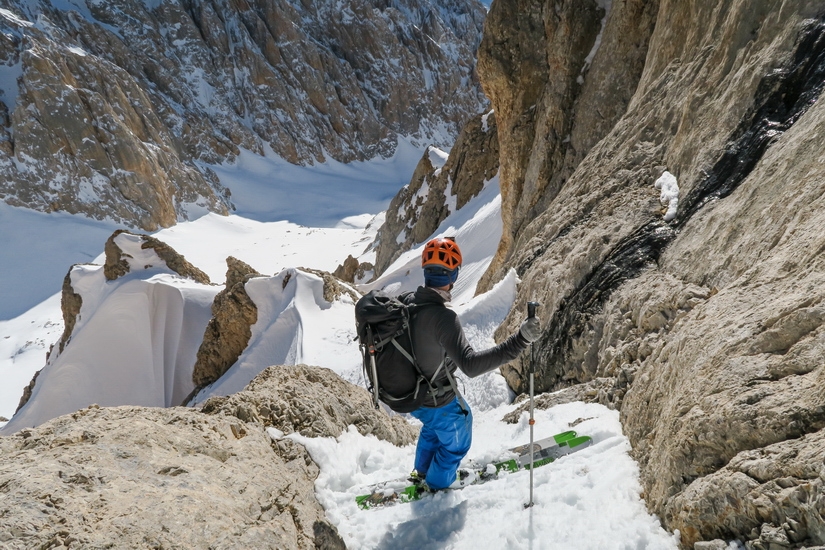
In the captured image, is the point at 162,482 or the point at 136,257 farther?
the point at 136,257

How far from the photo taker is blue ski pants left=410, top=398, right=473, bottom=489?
3879 millimetres

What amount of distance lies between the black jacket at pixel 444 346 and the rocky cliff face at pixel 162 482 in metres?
1.24

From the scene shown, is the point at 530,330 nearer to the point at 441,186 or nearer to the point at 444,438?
the point at 444,438

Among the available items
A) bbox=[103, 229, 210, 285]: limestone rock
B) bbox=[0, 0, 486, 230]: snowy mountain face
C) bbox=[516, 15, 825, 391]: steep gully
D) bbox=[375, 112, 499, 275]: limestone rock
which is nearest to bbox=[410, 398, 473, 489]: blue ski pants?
bbox=[516, 15, 825, 391]: steep gully

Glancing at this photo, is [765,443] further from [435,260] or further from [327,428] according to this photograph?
[327,428]

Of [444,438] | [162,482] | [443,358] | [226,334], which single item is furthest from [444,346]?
[226,334]

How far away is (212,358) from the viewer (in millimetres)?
16469

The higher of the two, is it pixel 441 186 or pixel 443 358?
pixel 441 186

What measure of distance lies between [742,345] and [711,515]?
3.12 feet

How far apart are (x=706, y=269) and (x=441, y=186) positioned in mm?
24511

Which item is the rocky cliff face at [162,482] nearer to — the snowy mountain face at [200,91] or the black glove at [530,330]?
the black glove at [530,330]

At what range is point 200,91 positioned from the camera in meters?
74.4

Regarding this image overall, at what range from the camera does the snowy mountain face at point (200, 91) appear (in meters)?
48.2

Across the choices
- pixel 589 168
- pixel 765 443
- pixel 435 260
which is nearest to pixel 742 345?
pixel 765 443
